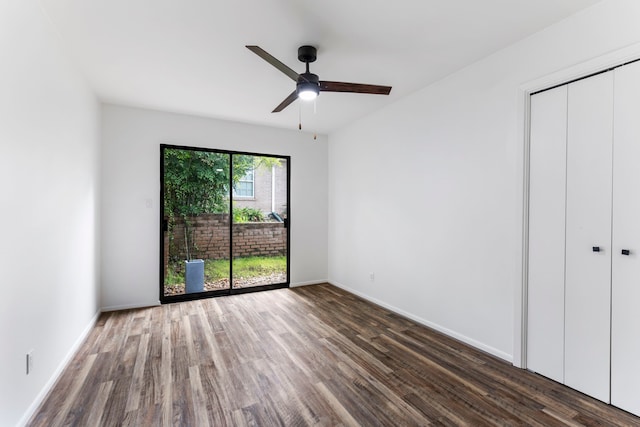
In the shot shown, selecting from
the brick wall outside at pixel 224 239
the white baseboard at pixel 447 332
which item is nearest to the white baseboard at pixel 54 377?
the brick wall outside at pixel 224 239

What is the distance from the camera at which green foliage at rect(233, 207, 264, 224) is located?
4816mm

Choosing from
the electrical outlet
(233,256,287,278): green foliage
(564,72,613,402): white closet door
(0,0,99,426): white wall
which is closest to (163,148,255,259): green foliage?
(233,256,287,278): green foliage

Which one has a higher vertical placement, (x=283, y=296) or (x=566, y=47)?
(x=566, y=47)

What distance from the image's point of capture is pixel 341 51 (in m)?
2.67

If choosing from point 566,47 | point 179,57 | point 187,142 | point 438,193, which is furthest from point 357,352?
point 187,142

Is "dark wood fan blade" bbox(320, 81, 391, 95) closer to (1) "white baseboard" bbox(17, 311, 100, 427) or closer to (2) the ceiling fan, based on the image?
(2) the ceiling fan

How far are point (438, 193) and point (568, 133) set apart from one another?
1.23 metres

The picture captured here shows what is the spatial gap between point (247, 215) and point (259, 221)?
0.76 feet

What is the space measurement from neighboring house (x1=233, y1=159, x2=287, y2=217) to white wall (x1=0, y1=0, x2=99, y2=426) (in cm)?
215

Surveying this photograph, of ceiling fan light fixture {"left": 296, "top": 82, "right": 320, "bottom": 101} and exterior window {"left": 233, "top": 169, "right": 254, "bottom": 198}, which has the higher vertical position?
ceiling fan light fixture {"left": 296, "top": 82, "right": 320, "bottom": 101}

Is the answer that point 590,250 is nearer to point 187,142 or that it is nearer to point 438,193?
point 438,193

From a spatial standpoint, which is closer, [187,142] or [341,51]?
[341,51]

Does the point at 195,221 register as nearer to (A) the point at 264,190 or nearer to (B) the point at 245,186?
(B) the point at 245,186

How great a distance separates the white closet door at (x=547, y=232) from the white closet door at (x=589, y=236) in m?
0.05
